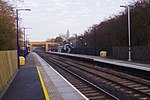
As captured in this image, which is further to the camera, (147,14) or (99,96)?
(147,14)

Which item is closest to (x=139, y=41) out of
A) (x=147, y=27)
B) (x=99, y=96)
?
(x=147, y=27)

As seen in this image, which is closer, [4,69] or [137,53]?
[4,69]

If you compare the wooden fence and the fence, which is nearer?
the wooden fence

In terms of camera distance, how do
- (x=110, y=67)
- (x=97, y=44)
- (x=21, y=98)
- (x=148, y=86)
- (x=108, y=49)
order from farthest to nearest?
(x=97, y=44)
(x=108, y=49)
(x=110, y=67)
(x=148, y=86)
(x=21, y=98)

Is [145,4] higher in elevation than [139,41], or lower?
higher

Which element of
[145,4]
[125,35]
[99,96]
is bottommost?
[99,96]

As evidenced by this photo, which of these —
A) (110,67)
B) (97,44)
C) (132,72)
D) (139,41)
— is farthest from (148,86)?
(97,44)

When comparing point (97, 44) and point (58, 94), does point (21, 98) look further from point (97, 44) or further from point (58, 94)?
point (97, 44)

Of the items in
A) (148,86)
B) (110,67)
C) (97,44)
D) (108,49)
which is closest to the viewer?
(148,86)

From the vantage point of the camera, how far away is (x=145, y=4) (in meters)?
51.7

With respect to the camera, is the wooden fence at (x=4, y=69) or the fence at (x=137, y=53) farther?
the fence at (x=137, y=53)

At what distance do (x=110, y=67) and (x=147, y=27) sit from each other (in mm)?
20946

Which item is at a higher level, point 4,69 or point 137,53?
point 137,53

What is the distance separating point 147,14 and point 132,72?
26.2m
